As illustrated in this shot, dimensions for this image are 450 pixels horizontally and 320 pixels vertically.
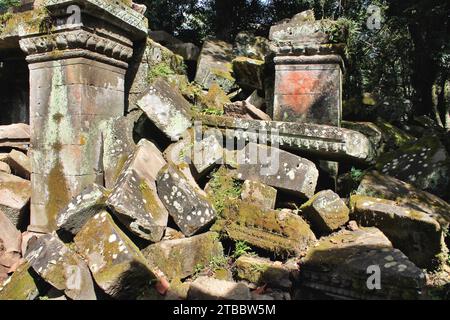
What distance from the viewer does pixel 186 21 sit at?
9555 mm

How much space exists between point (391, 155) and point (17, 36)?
194 inches

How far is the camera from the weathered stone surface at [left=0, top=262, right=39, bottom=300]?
10.3 feet

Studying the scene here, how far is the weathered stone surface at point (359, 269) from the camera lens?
2652mm

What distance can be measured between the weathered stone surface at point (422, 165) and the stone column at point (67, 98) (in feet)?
11.5

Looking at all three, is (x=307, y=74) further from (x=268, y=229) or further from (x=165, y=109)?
(x=268, y=229)

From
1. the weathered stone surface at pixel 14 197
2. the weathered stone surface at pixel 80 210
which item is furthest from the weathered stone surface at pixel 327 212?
the weathered stone surface at pixel 14 197

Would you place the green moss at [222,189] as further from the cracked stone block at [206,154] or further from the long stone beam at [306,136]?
the long stone beam at [306,136]

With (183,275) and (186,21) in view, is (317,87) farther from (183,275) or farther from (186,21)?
(186,21)

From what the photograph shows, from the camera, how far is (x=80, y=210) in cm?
340

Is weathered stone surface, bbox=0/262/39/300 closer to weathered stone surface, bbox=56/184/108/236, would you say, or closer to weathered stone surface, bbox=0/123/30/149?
weathered stone surface, bbox=56/184/108/236

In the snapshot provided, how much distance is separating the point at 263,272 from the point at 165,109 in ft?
7.44

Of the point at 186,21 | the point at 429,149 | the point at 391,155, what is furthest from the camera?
the point at 186,21
